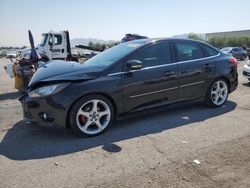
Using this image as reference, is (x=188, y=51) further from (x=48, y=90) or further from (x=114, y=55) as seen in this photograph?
(x=48, y=90)

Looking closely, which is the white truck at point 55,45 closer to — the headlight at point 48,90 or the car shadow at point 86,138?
the car shadow at point 86,138

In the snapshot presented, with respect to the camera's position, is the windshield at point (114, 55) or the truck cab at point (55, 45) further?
the truck cab at point (55, 45)

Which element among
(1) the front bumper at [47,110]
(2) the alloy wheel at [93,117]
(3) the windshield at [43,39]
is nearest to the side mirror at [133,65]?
(2) the alloy wheel at [93,117]

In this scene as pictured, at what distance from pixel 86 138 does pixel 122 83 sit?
1.10 metres

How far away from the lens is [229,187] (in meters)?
2.88

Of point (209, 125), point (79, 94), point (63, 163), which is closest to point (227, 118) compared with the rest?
point (209, 125)

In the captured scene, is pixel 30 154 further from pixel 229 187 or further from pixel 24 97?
pixel 229 187

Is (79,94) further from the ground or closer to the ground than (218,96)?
further from the ground

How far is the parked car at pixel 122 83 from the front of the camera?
4277 millimetres

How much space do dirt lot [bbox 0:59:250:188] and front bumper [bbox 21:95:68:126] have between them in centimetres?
31

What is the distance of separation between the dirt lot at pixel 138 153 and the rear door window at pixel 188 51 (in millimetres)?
1155

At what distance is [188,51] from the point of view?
560cm

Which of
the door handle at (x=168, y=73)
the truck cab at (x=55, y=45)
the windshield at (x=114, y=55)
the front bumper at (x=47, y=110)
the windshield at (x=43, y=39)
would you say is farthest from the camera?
the windshield at (x=43, y=39)

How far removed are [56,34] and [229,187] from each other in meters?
13.7
